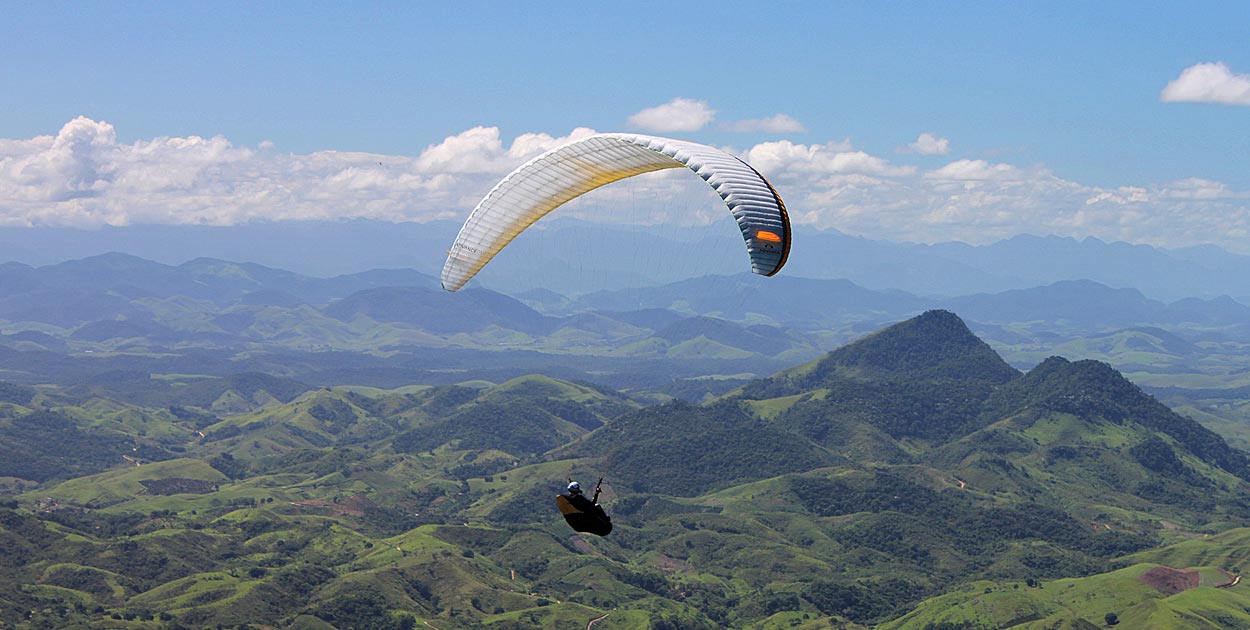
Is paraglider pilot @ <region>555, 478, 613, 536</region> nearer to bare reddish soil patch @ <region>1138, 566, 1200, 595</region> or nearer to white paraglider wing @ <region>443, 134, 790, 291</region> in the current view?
white paraglider wing @ <region>443, 134, 790, 291</region>

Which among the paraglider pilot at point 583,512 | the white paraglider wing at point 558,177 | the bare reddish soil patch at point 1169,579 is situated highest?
the white paraglider wing at point 558,177

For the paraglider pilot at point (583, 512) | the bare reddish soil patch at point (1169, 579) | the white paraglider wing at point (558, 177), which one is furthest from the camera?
the bare reddish soil patch at point (1169, 579)

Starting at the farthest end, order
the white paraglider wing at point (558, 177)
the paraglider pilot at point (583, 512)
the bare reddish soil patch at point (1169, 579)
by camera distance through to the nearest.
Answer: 1. the bare reddish soil patch at point (1169, 579)
2. the white paraglider wing at point (558, 177)
3. the paraglider pilot at point (583, 512)

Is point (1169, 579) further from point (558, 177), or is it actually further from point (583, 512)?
point (583, 512)

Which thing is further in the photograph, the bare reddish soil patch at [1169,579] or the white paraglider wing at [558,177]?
the bare reddish soil patch at [1169,579]

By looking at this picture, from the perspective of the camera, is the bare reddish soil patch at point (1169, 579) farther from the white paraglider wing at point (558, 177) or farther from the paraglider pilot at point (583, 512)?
the paraglider pilot at point (583, 512)

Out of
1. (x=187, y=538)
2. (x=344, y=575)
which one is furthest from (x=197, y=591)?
(x=187, y=538)

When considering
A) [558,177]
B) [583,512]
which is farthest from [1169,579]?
[583,512]

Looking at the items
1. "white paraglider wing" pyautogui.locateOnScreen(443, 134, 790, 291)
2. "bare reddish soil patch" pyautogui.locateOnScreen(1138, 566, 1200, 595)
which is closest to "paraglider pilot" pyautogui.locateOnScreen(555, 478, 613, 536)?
"white paraglider wing" pyautogui.locateOnScreen(443, 134, 790, 291)

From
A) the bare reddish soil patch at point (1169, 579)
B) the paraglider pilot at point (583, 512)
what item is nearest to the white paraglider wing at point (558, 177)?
the paraglider pilot at point (583, 512)
